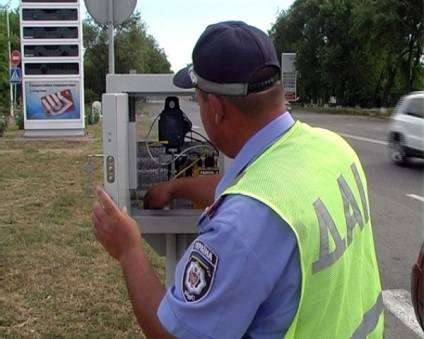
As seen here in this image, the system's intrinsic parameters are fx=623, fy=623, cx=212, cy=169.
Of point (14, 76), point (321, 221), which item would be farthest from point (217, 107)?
point (14, 76)

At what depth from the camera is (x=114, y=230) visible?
1764 mm

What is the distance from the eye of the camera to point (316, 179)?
1.45 m

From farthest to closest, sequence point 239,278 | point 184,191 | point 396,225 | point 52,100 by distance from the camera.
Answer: point 52,100
point 396,225
point 184,191
point 239,278

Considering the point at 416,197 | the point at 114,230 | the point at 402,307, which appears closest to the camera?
the point at 114,230

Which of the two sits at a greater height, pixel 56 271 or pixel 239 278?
pixel 239 278

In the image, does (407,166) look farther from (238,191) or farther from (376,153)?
(238,191)

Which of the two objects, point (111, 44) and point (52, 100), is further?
point (52, 100)

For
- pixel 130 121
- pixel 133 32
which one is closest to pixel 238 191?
pixel 130 121

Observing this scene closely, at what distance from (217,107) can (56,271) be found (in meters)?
4.28

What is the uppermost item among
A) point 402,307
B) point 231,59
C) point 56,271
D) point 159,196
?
point 231,59

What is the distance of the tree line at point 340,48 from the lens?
3922 cm

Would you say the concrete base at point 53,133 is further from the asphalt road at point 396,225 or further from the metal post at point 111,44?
the metal post at point 111,44

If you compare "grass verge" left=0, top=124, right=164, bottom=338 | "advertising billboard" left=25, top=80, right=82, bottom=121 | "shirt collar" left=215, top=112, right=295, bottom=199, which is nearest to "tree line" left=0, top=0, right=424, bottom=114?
"advertising billboard" left=25, top=80, right=82, bottom=121

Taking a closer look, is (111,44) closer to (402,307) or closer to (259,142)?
(402,307)
